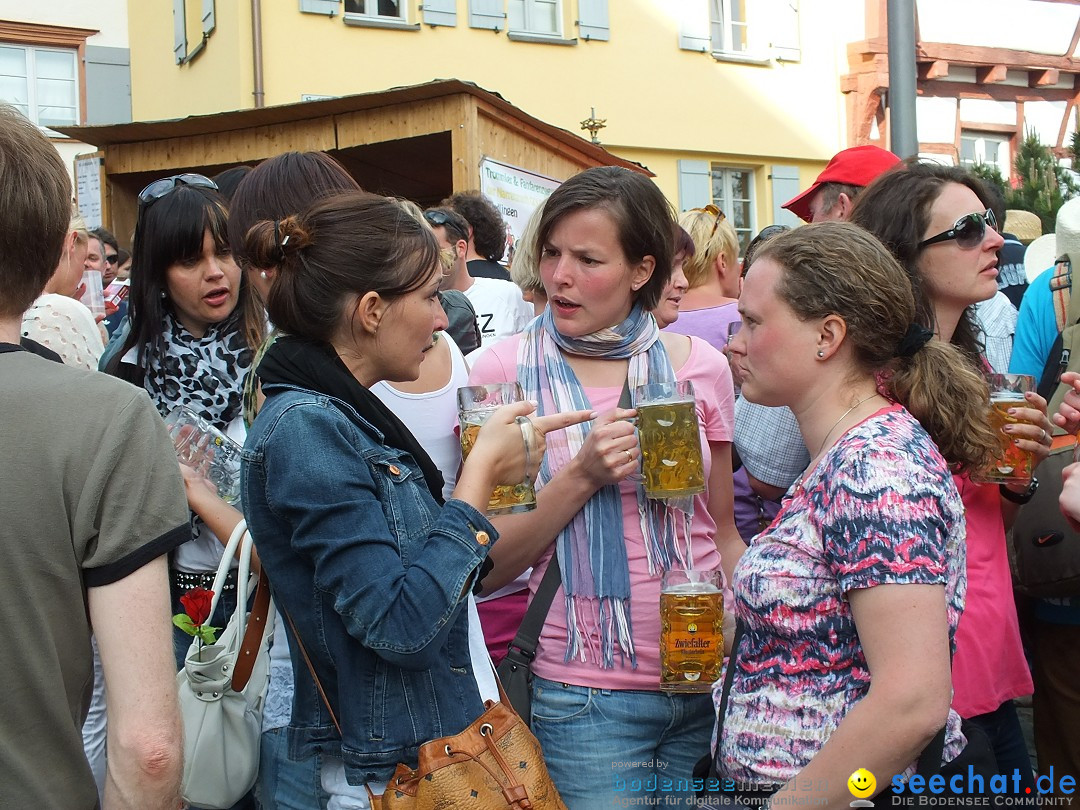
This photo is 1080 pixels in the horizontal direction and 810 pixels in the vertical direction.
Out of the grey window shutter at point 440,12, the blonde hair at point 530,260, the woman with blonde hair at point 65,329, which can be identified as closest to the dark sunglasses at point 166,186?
the woman with blonde hair at point 65,329

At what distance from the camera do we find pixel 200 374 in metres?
2.76

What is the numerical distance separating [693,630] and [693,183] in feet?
40.6

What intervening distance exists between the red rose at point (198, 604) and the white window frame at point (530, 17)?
11.6m

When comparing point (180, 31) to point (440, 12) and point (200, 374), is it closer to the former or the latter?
point (440, 12)

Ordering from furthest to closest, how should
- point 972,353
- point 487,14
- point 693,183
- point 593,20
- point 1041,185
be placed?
point 693,183 < point 593,20 < point 487,14 < point 1041,185 < point 972,353

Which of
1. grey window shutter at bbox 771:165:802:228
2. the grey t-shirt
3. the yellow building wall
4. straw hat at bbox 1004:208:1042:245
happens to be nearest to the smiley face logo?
the grey t-shirt

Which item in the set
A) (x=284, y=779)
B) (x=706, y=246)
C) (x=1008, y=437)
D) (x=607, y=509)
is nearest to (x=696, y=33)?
(x=706, y=246)

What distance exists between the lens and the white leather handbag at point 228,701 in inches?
81.1

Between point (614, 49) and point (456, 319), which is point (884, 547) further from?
point (614, 49)

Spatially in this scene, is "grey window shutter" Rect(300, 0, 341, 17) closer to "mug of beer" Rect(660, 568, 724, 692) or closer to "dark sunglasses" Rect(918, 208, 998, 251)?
"dark sunglasses" Rect(918, 208, 998, 251)

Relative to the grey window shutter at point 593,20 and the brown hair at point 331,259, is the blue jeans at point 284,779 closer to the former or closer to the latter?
the brown hair at point 331,259

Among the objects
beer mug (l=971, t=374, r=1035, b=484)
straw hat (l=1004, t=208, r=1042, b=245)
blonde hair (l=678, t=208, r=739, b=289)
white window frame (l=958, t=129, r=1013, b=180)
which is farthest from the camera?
white window frame (l=958, t=129, r=1013, b=180)

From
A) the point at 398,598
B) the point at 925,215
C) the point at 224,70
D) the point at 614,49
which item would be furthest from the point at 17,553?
the point at 614,49

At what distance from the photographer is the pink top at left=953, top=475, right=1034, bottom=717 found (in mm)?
2104
